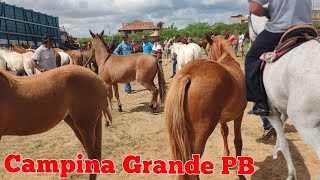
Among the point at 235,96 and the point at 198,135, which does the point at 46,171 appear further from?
the point at 235,96

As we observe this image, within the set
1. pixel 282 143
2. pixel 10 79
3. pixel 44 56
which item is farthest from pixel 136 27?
pixel 282 143

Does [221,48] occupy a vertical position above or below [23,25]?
below

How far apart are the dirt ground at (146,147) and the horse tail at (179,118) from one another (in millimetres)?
1363

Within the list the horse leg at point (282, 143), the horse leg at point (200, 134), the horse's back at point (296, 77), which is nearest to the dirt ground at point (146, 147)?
the horse leg at point (200, 134)

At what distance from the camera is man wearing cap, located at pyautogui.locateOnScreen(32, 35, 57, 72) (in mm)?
7980

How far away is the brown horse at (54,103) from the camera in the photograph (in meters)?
3.55

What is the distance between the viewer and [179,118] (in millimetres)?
3229

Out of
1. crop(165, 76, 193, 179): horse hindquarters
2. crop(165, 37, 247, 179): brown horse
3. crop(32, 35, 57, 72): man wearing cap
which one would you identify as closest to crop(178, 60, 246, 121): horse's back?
crop(165, 37, 247, 179): brown horse

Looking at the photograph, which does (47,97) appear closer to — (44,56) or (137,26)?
(44,56)

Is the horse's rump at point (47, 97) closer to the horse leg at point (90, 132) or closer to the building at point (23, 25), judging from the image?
the horse leg at point (90, 132)

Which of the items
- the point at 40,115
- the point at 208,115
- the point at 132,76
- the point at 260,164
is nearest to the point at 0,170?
the point at 40,115

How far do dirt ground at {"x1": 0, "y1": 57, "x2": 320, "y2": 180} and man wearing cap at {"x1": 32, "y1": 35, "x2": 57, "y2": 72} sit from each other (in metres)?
1.74

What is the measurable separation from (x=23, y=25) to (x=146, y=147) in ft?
115

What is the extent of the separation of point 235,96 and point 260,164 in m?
1.83
